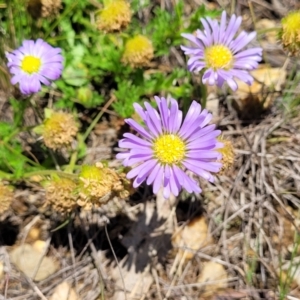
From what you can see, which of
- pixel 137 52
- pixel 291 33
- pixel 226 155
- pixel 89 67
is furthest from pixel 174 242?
pixel 291 33

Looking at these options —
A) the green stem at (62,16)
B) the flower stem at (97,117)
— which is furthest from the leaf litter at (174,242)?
the green stem at (62,16)

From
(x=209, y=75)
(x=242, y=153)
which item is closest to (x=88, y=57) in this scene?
(x=209, y=75)

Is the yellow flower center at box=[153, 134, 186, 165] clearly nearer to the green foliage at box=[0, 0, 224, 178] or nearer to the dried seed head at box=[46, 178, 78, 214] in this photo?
the dried seed head at box=[46, 178, 78, 214]

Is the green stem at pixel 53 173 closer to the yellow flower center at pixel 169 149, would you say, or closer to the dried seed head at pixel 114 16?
the yellow flower center at pixel 169 149

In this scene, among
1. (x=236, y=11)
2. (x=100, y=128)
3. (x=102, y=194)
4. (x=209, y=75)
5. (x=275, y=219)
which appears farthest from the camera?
(x=236, y=11)

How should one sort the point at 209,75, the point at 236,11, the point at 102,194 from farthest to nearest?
1. the point at 236,11
2. the point at 209,75
3. the point at 102,194

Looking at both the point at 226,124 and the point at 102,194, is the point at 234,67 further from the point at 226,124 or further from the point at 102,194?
the point at 102,194
